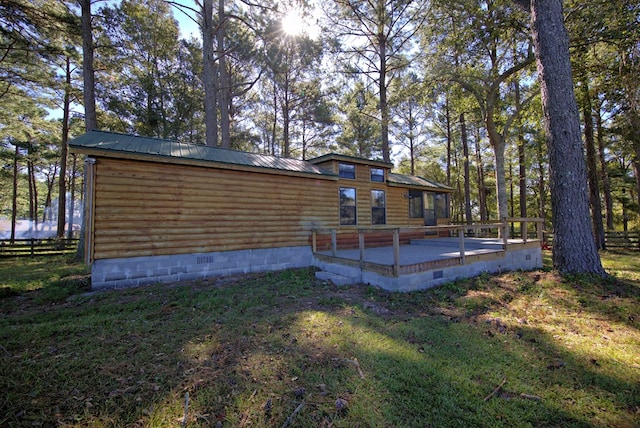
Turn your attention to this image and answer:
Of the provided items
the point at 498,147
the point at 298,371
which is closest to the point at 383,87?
the point at 498,147

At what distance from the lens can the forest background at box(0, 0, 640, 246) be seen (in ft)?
32.1

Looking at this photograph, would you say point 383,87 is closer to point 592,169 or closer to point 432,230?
point 592,169

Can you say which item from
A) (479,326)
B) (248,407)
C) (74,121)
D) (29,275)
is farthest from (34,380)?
(74,121)

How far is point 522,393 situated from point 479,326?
5.03 feet

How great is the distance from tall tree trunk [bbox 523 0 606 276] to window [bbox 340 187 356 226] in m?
5.95

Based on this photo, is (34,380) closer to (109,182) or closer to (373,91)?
(109,182)

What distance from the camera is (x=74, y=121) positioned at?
15859 millimetres

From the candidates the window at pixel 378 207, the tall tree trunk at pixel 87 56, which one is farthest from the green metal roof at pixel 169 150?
the tall tree trunk at pixel 87 56

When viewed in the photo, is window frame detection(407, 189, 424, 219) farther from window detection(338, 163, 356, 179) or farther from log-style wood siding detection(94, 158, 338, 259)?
log-style wood siding detection(94, 158, 338, 259)

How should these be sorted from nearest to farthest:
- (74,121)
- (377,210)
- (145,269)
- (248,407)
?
(248,407) → (145,269) → (377,210) → (74,121)

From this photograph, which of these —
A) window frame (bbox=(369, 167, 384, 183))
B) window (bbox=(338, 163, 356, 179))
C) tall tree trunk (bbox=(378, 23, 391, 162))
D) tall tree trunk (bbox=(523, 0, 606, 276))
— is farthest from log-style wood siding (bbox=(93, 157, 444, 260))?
tall tree trunk (bbox=(378, 23, 391, 162))

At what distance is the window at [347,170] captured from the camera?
10.1m

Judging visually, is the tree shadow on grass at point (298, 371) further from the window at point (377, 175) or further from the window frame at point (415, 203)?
the window frame at point (415, 203)

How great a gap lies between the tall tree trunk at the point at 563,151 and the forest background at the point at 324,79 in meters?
2.98
